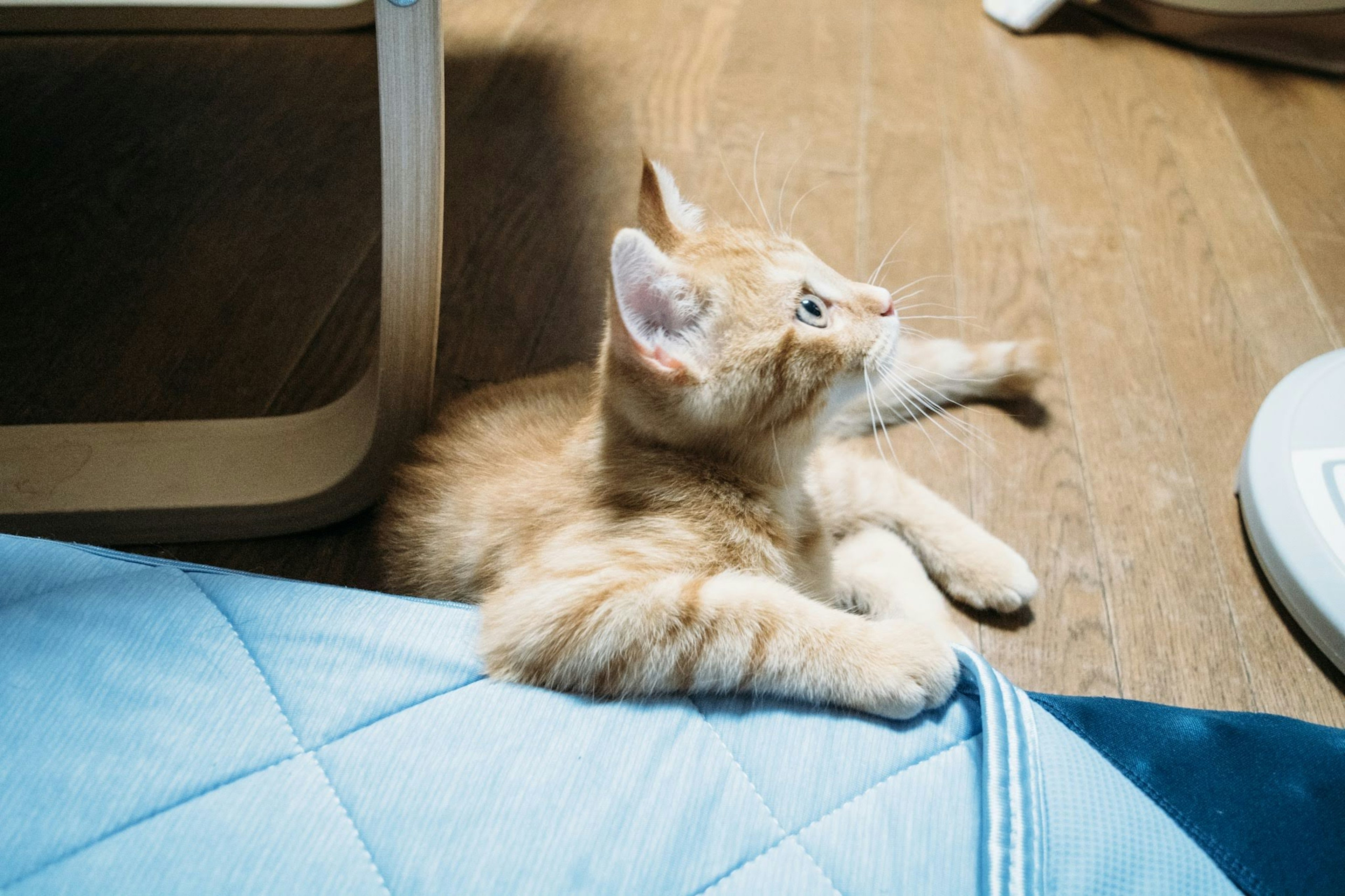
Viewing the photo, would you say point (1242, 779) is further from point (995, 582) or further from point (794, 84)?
point (794, 84)

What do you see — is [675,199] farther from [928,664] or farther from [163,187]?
[163,187]

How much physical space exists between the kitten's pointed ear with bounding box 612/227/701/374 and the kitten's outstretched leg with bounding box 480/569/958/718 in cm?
21

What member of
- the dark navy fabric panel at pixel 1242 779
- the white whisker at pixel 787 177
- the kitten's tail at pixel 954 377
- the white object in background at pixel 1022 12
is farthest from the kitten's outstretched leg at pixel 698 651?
the white object in background at pixel 1022 12

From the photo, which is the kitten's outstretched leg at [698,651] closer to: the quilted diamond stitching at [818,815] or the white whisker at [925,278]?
the quilted diamond stitching at [818,815]

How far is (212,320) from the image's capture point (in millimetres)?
1441

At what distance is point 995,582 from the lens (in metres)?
1.09

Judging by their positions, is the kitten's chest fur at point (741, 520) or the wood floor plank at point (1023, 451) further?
the wood floor plank at point (1023, 451)

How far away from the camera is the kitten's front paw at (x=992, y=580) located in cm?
109

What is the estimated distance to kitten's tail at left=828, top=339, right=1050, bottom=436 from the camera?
1.30 meters

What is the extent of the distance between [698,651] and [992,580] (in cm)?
49

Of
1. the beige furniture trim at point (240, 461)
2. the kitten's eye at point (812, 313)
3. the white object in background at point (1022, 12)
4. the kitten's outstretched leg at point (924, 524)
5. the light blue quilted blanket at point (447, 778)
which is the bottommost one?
the kitten's outstretched leg at point (924, 524)

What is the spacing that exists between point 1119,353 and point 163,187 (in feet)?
5.73

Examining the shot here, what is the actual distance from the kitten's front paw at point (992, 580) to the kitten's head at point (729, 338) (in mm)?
310

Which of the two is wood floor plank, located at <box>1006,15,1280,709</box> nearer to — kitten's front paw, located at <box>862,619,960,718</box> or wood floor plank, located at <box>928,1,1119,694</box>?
wood floor plank, located at <box>928,1,1119,694</box>
